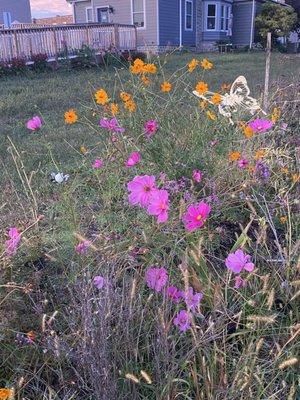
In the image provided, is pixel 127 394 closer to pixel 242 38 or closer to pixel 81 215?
pixel 81 215

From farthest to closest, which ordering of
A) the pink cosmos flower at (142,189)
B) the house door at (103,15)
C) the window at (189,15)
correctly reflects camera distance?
the window at (189,15) < the house door at (103,15) < the pink cosmos flower at (142,189)

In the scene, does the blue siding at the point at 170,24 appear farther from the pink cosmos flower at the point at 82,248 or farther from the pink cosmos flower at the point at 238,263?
the pink cosmos flower at the point at 238,263

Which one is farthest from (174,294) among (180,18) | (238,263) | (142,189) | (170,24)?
(180,18)

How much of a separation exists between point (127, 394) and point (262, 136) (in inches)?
86.9

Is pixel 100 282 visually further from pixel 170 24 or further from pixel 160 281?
pixel 170 24

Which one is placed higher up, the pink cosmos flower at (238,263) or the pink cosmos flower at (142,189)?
the pink cosmos flower at (142,189)

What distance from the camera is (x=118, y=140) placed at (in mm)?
2689

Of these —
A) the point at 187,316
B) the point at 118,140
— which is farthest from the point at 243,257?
the point at 118,140

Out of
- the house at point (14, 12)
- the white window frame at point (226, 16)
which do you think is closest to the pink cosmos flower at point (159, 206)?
the white window frame at point (226, 16)

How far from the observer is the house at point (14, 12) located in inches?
999

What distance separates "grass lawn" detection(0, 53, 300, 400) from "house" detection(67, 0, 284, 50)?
1674 cm

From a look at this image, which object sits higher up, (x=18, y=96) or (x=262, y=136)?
(x=262, y=136)

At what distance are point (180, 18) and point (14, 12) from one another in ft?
34.5

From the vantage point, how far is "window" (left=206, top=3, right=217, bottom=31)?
24305 mm
